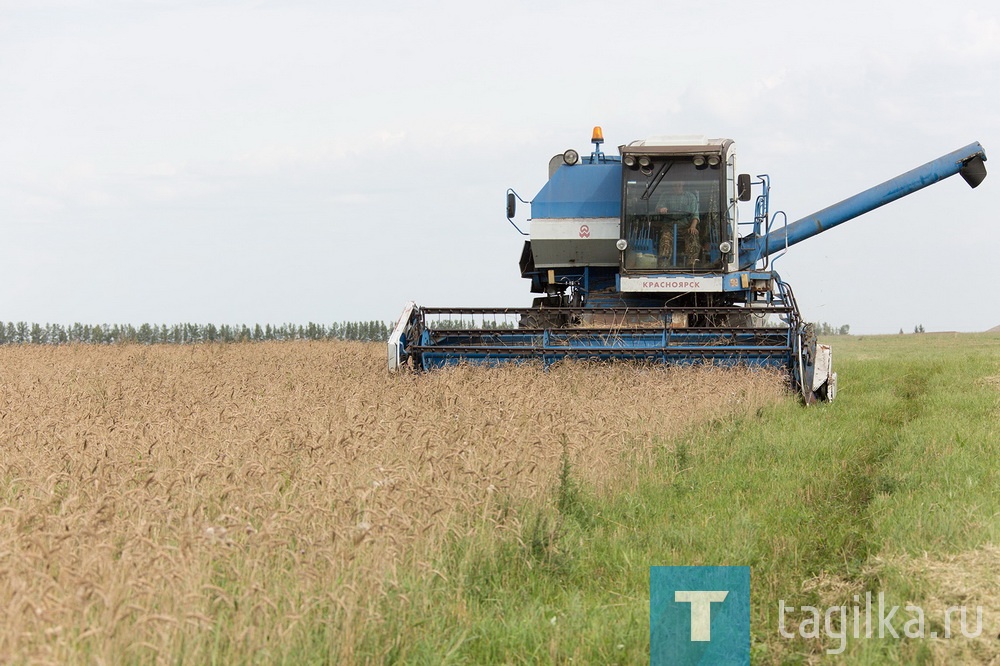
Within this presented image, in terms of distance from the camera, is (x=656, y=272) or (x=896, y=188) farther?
(x=896, y=188)

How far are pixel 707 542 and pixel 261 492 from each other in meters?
2.34

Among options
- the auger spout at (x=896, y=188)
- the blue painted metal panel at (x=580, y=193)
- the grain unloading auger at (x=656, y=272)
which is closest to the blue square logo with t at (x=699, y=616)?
the grain unloading auger at (x=656, y=272)

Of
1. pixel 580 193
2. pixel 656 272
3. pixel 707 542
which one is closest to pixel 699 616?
pixel 707 542

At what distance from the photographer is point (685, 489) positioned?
727cm

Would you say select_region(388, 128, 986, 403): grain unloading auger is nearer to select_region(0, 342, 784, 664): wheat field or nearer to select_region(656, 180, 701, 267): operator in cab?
select_region(656, 180, 701, 267): operator in cab

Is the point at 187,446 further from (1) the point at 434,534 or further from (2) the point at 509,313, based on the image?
(2) the point at 509,313

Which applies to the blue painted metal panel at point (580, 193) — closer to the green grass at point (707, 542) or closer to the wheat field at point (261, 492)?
the wheat field at point (261, 492)

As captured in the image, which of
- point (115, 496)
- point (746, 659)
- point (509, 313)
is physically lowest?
point (746, 659)

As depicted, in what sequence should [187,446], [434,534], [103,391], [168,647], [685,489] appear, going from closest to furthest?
[168,647]
[434,534]
[187,446]
[685,489]
[103,391]

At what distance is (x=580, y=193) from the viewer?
49.9 feet

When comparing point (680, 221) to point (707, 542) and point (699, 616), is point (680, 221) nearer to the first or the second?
point (707, 542)

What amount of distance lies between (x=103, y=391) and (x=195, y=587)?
8.02 meters

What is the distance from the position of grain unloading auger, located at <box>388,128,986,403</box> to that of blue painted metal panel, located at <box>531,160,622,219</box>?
16 millimetres

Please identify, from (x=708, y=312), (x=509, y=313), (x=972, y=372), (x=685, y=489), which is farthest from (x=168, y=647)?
(x=972, y=372)
